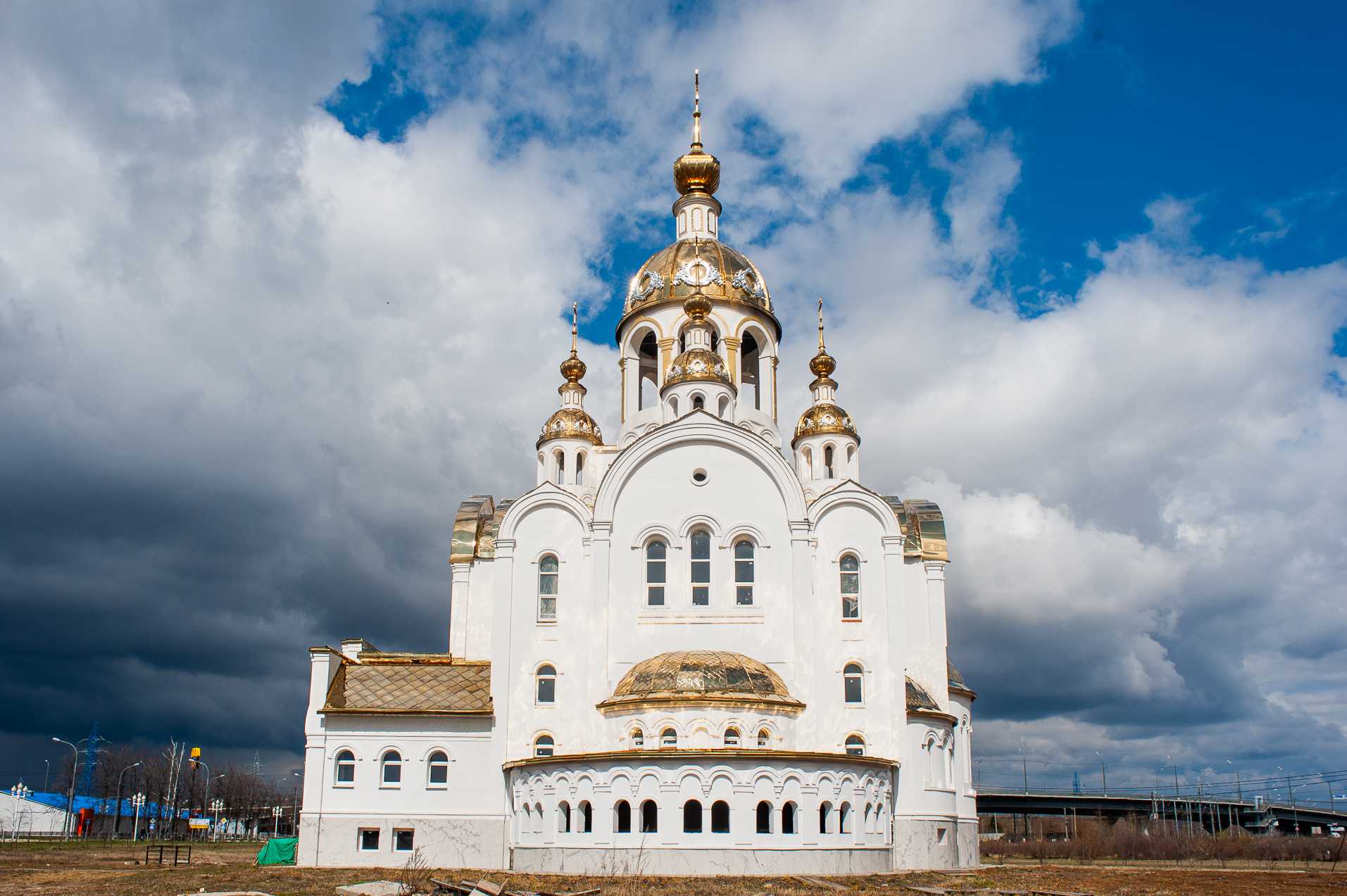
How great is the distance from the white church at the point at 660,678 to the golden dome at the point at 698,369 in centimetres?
142

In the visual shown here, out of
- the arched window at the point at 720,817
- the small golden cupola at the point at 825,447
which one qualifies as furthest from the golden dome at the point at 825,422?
the arched window at the point at 720,817

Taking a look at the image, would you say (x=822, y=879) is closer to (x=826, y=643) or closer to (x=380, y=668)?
(x=826, y=643)

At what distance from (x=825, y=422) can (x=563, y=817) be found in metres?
14.4

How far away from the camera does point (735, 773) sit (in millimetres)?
24719

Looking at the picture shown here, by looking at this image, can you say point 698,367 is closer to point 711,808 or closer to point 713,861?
point 711,808

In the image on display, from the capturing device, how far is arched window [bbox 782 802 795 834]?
82.1 ft

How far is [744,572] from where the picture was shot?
3025 centimetres

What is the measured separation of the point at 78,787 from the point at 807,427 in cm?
8712

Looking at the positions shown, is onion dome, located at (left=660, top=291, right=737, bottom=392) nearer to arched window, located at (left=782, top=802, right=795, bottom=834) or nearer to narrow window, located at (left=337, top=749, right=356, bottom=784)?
arched window, located at (left=782, top=802, right=795, bottom=834)

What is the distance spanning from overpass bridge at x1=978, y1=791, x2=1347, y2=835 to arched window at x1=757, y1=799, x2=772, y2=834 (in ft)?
165

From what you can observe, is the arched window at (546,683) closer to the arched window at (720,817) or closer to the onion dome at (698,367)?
the arched window at (720,817)

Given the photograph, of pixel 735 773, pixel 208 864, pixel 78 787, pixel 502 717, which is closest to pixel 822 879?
pixel 735 773

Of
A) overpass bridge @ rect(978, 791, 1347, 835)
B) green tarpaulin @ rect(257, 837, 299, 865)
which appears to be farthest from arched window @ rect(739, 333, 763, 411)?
overpass bridge @ rect(978, 791, 1347, 835)

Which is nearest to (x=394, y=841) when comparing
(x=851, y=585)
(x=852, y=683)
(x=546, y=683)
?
(x=546, y=683)
